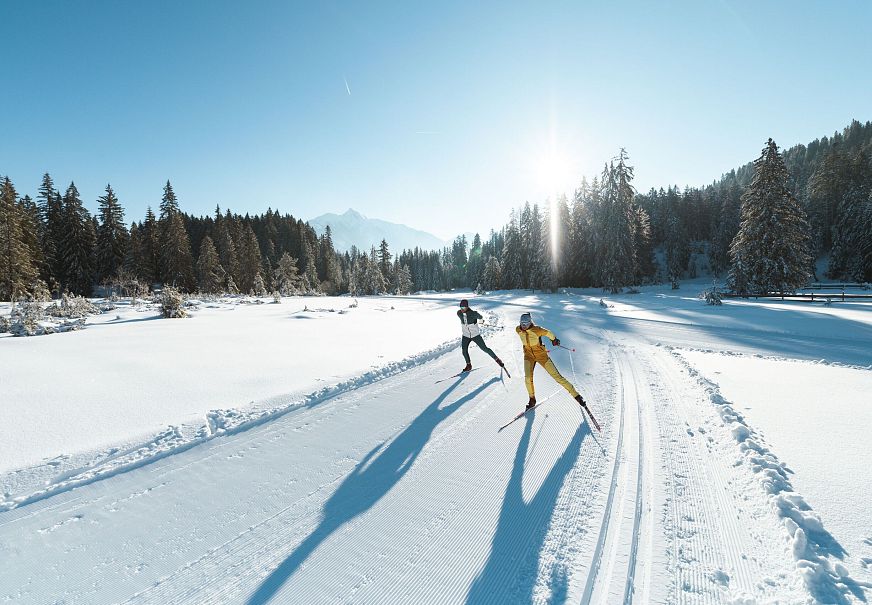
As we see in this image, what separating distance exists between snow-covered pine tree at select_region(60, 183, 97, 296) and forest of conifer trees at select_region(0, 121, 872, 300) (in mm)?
113

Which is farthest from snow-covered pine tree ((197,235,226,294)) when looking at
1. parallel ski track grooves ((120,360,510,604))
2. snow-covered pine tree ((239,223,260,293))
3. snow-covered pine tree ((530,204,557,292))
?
parallel ski track grooves ((120,360,510,604))

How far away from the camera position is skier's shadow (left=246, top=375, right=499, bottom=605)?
3.02m

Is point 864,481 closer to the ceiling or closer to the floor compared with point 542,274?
closer to the floor

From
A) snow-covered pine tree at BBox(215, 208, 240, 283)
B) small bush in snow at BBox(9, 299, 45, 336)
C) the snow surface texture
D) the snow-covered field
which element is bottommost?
the snow-covered field

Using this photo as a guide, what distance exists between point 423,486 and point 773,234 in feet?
123

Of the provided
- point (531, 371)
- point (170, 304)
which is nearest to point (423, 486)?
point (531, 371)

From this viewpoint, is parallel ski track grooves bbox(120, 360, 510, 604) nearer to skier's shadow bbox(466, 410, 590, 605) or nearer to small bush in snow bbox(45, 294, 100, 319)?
skier's shadow bbox(466, 410, 590, 605)

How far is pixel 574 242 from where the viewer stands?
52531 mm

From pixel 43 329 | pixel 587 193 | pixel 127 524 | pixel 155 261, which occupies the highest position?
pixel 587 193

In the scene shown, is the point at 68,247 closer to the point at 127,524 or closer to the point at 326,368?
the point at 326,368

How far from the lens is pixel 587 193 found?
180 ft

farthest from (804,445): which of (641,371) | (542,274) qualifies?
(542,274)

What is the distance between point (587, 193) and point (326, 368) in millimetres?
55287

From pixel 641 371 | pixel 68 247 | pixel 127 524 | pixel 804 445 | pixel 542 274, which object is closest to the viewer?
pixel 127 524
